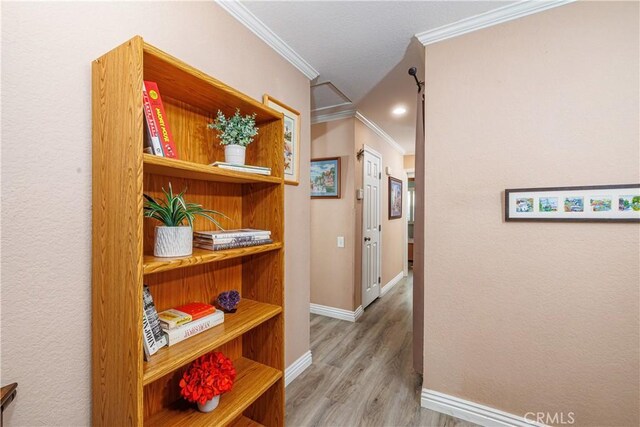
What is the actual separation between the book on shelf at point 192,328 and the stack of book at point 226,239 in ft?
1.03

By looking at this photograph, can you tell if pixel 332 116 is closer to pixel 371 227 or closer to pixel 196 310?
pixel 371 227

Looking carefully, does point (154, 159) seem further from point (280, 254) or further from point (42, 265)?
point (280, 254)

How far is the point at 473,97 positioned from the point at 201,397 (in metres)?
2.13

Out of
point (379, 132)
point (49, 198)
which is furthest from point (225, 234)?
point (379, 132)

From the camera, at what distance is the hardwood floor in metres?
1.75

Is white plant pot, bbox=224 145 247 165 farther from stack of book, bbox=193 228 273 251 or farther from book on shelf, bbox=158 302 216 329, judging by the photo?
book on shelf, bbox=158 302 216 329

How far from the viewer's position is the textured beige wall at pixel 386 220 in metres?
3.41

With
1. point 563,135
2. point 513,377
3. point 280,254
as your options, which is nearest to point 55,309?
point 280,254

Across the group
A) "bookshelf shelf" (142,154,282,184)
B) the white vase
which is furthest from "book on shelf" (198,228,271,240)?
the white vase

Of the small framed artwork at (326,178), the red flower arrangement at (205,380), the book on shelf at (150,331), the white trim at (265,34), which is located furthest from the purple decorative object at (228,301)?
the small framed artwork at (326,178)

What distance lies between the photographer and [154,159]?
0.90 m

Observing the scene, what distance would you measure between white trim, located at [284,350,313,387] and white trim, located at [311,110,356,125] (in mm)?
2541

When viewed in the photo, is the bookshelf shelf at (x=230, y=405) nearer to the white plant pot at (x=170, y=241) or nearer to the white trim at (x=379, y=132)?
the white plant pot at (x=170, y=241)

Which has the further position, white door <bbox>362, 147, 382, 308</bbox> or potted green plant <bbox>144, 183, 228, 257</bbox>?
white door <bbox>362, 147, 382, 308</bbox>
